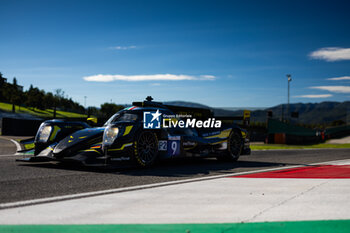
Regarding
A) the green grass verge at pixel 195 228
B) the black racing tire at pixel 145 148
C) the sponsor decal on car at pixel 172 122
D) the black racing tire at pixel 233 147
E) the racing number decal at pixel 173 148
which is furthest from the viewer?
the black racing tire at pixel 233 147

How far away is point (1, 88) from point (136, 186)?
10771 cm

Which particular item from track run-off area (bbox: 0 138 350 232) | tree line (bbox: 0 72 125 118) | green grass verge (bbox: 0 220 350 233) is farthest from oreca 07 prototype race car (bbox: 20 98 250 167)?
tree line (bbox: 0 72 125 118)

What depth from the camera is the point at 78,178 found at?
578 cm

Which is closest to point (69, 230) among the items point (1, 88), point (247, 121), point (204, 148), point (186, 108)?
point (204, 148)

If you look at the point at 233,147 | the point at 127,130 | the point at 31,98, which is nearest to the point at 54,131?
the point at 127,130

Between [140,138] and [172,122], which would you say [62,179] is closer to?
[140,138]

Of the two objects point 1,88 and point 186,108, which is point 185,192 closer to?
point 186,108

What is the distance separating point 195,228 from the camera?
3045 millimetres

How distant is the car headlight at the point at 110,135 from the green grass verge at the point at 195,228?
152 inches

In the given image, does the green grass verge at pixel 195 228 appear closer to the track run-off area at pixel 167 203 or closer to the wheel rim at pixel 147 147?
the track run-off area at pixel 167 203

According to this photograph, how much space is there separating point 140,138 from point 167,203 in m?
3.35

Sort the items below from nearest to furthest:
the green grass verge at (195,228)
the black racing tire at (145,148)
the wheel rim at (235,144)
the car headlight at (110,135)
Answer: the green grass verge at (195,228)
the car headlight at (110,135)
the black racing tire at (145,148)
the wheel rim at (235,144)

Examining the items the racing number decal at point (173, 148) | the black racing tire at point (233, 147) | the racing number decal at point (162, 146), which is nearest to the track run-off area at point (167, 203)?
the racing number decal at point (162, 146)

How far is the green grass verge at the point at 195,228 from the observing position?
9.62 feet
